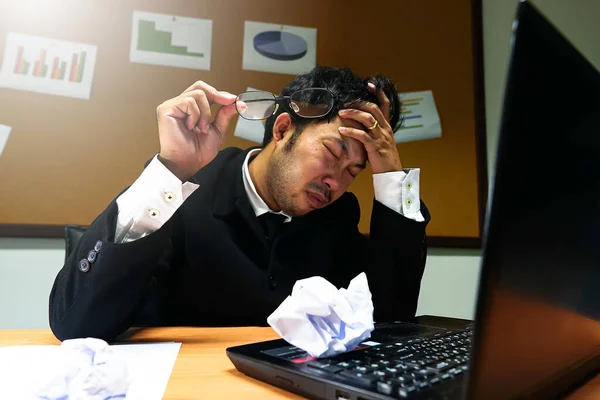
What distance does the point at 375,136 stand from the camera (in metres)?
0.97

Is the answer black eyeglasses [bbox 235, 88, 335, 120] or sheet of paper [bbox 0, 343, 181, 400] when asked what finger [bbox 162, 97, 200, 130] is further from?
sheet of paper [bbox 0, 343, 181, 400]

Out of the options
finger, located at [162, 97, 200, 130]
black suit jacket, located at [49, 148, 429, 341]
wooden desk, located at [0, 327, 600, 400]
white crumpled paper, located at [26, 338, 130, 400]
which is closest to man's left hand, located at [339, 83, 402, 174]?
black suit jacket, located at [49, 148, 429, 341]

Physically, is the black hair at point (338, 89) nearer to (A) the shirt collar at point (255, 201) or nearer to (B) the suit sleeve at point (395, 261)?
(A) the shirt collar at point (255, 201)

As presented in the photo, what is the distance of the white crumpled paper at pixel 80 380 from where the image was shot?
1.24 feet

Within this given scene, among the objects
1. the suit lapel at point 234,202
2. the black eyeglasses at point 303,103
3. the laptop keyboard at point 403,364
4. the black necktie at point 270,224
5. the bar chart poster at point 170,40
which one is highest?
the bar chart poster at point 170,40

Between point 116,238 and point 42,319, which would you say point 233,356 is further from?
point 42,319

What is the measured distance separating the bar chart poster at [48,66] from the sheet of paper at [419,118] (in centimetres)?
109

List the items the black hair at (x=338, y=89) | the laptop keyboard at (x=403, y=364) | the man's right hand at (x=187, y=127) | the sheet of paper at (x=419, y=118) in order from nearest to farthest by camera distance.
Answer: the laptop keyboard at (x=403, y=364) → the man's right hand at (x=187, y=127) → the black hair at (x=338, y=89) → the sheet of paper at (x=419, y=118)

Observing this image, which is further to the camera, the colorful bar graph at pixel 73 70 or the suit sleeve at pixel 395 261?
the colorful bar graph at pixel 73 70

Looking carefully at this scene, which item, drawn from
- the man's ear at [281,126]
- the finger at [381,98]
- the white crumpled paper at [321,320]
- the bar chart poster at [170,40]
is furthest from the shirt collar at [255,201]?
the bar chart poster at [170,40]

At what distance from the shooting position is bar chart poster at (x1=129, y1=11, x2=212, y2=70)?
1.39 metres

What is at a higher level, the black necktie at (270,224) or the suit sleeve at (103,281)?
the black necktie at (270,224)

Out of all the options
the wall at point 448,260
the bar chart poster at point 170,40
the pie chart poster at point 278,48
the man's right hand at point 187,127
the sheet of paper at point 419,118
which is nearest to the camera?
the man's right hand at point 187,127

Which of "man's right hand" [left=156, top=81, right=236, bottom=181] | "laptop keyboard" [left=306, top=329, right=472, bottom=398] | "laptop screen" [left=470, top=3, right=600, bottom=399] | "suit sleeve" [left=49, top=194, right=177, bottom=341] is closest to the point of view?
"laptop screen" [left=470, top=3, right=600, bottom=399]
